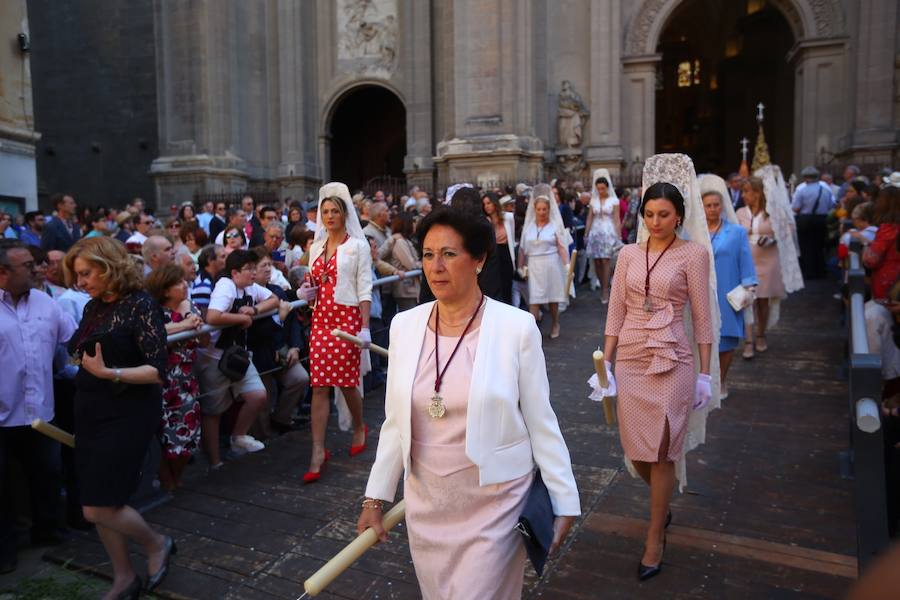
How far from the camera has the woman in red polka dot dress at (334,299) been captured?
573 cm

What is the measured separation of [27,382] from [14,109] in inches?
374

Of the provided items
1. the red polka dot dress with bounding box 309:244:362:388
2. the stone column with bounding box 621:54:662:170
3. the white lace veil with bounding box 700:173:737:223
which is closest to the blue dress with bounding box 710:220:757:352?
the white lace veil with bounding box 700:173:737:223

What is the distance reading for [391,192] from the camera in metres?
20.5

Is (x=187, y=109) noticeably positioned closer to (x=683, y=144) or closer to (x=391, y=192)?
(x=391, y=192)

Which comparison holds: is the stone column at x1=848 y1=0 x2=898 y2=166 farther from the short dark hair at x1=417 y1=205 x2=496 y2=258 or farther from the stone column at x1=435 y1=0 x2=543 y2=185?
the short dark hair at x1=417 y1=205 x2=496 y2=258

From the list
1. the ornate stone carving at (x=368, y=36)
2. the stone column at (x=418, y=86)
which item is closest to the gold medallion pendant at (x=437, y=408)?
the stone column at (x=418, y=86)

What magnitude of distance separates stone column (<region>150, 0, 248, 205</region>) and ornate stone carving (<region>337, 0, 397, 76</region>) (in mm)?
3547

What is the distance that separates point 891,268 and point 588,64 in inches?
691

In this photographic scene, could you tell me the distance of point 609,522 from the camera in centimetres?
485

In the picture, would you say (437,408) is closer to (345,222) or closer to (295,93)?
(345,222)

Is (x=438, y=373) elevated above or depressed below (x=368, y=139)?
below

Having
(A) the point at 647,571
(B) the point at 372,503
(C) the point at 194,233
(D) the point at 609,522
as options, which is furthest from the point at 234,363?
(C) the point at 194,233

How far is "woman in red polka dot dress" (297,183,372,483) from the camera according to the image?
573 cm

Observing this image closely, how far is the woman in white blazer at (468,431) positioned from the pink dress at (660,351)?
147cm
